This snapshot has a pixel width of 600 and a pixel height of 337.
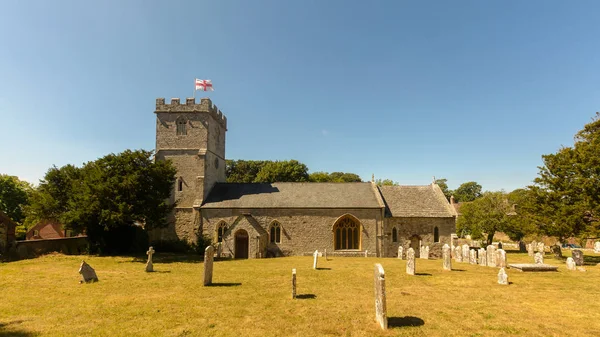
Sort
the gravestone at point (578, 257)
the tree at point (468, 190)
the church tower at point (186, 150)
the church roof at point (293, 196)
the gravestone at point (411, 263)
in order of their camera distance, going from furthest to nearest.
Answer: the tree at point (468, 190) < the church tower at point (186, 150) < the church roof at point (293, 196) < the gravestone at point (578, 257) < the gravestone at point (411, 263)

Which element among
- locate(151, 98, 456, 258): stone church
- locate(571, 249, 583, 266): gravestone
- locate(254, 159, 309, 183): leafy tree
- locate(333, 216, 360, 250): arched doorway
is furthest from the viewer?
locate(254, 159, 309, 183): leafy tree

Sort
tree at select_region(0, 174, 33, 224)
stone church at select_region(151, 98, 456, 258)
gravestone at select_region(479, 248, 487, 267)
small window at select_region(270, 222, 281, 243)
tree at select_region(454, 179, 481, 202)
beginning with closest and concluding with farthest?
gravestone at select_region(479, 248, 487, 267) → stone church at select_region(151, 98, 456, 258) → small window at select_region(270, 222, 281, 243) → tree at select_region(0, 174, 33, 224) → tree at select_region(454, 179, 481, 202)

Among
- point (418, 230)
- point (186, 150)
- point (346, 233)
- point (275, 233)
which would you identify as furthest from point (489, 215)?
point (186, 150)

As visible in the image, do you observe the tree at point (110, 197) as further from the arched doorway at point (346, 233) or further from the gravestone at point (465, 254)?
the gravestone at point (465, 254)

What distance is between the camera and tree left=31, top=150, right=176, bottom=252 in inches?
939

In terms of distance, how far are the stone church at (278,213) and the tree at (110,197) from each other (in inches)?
165

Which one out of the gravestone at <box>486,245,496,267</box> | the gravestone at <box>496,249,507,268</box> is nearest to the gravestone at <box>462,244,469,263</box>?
the gravestone at <box>486,245,496,267</box>

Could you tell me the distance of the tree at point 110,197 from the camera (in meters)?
23.8

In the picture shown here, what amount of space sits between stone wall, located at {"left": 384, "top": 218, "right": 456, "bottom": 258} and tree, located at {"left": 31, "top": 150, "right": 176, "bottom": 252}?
2067 centimetres

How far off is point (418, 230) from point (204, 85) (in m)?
25.3

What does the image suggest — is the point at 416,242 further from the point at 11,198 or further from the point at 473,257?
the point at 11,198

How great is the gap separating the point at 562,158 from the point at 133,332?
3010 cm

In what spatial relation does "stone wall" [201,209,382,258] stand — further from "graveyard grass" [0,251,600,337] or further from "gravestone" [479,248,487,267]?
"graveyard grass" [0,251,600,337]

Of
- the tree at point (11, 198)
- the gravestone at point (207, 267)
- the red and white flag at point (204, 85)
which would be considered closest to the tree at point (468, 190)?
the red and white flag at point (204, 85)
